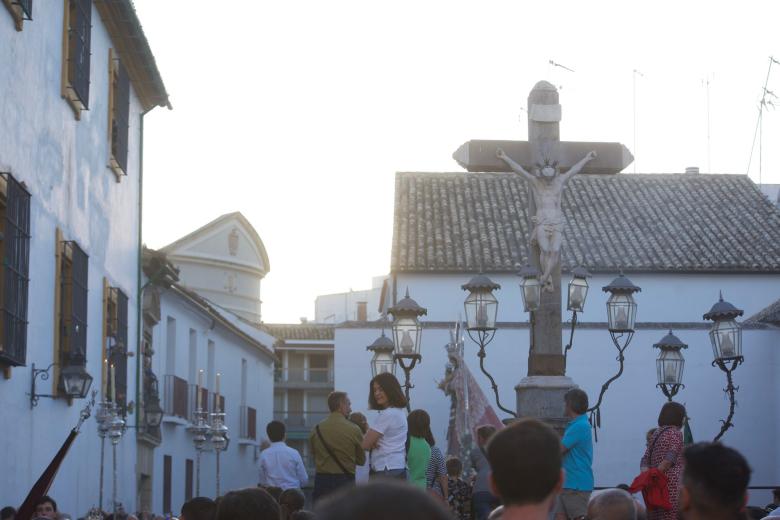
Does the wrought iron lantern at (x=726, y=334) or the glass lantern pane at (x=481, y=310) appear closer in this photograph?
the glass lantern pane at (x=481, y=310)

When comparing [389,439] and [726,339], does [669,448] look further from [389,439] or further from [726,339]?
[726,339]

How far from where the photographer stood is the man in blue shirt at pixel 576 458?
10.3 meters

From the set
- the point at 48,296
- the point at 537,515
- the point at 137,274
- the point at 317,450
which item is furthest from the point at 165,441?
the point at 537,515

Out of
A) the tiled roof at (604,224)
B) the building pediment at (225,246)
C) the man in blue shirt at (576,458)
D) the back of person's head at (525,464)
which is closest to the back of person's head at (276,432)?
the man in blue shirt at (576,458)

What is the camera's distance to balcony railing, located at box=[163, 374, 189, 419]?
29.4 meters

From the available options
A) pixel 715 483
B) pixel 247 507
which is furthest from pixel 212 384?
pixel 715 483

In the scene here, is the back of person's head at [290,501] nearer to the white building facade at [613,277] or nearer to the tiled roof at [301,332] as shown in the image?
the white building facade at [613,277]

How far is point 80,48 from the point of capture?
16.3 metres

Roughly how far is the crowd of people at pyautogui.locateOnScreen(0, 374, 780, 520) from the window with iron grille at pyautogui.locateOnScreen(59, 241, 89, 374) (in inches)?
77.9

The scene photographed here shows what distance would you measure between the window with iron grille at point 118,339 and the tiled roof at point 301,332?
118 ft

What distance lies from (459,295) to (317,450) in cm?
2391

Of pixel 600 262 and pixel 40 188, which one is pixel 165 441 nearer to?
pixel 600 262

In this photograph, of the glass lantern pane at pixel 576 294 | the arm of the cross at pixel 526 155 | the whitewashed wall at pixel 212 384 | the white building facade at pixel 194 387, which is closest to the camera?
the arm of the cross at pixel 526 155

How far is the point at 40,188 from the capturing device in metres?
14.4
